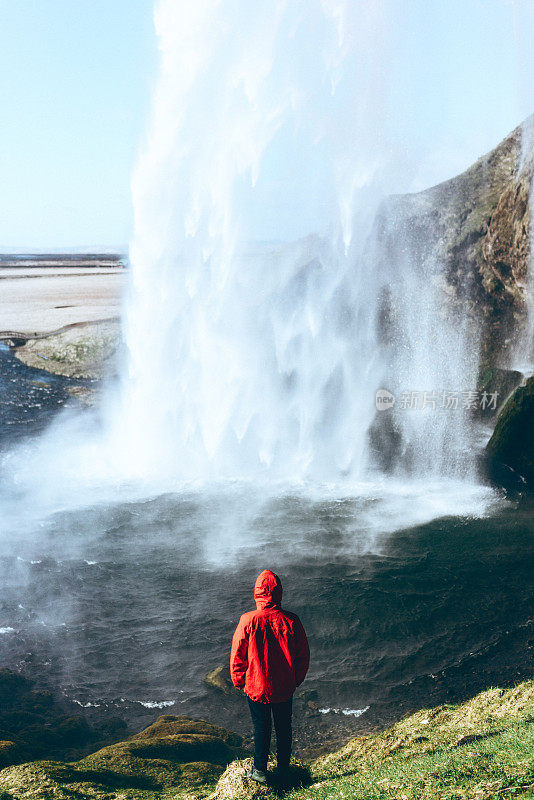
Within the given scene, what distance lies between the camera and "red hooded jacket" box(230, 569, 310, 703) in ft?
17.6

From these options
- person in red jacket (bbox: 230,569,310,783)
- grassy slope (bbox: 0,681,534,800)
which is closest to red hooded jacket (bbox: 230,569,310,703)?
person in red jacket (bbox: 230,569,310,783)

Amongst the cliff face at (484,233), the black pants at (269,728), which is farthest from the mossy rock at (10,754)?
the cliff face at (484,233)

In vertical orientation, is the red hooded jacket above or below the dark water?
above

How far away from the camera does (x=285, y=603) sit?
41.2 ft

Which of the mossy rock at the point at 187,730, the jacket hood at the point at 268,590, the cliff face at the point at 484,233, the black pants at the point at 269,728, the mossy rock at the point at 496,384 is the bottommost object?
the mossy rock at the point at 187,730

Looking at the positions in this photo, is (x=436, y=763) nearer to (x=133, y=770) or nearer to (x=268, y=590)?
(x=268, y=590)

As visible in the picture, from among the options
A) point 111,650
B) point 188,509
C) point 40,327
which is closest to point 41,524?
point 188,509

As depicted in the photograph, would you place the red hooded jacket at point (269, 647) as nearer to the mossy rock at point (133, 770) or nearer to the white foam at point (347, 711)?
the mossy rock at point (133, 770)

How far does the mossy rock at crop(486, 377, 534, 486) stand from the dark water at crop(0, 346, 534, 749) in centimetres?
326

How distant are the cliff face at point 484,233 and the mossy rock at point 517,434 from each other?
4552 millimetres

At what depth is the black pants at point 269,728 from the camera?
556 cm

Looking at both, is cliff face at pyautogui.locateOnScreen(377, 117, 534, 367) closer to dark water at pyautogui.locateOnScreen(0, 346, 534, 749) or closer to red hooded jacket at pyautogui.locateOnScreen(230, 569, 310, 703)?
dark water at pyautogui.locateOnScreen(0, 346, 534, 749)

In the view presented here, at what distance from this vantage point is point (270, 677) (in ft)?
17.6

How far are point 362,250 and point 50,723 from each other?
25889mm
